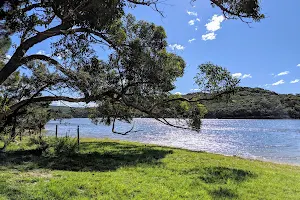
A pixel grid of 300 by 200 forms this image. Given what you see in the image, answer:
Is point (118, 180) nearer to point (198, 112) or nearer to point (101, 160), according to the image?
point (101, 160)

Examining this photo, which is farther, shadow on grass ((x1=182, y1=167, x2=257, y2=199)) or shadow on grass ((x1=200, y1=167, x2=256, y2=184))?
shadow on grass ((x1=200, y1=167, x2=256, y2=184))

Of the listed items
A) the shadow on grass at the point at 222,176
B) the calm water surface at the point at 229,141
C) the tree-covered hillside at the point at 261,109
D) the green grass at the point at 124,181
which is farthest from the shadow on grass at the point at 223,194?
the tree-covered hillside at the point at 261,109

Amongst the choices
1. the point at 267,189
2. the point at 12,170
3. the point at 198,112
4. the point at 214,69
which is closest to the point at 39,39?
the point at 12,170

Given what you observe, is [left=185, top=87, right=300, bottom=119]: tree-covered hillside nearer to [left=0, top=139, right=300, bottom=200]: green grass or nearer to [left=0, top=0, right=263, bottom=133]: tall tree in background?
[left=0, top=0, right=263, bottom=133]: tall tree in background

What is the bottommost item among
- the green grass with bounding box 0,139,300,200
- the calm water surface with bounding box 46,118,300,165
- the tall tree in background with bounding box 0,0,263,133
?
the calm water surface with bounding box 46,118,300,165

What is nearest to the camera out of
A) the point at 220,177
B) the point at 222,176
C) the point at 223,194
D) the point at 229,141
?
the point at 223,194

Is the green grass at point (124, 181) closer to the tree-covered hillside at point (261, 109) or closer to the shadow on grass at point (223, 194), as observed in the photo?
the shadow on grass at point (223, 194)

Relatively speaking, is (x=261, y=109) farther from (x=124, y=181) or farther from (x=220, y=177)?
(x=124, y=181)

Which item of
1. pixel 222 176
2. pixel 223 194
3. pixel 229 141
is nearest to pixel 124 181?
pixel 223 194

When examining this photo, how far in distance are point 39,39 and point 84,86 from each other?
1.86 metres

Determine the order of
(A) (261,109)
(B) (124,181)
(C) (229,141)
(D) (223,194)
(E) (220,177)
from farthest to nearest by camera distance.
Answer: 1. (A) (261,109)
2. (C) (229,141)
3. (E) (220,177)
4. (B) (124,181)
5. (D) (223,194)

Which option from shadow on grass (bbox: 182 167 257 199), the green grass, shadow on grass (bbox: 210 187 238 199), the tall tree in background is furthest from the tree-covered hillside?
shadow on grass (bbox: 210 187 238 199)

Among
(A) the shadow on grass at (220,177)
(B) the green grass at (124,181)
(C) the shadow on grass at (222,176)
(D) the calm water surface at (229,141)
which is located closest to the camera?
(B) the green grass at (124,181)

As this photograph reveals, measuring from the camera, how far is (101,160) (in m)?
11.9
